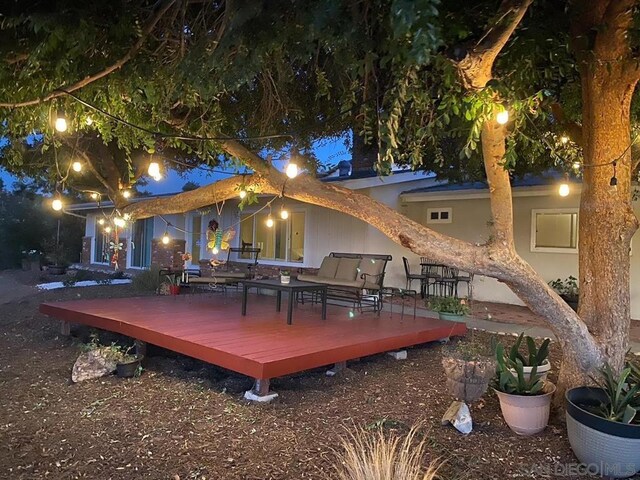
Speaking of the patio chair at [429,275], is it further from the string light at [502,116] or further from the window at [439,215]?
the string light at [502,116]

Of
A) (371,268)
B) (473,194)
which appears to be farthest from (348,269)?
(473,194)

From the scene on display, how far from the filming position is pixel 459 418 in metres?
3.55

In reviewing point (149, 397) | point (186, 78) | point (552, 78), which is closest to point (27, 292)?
point (149, 397)

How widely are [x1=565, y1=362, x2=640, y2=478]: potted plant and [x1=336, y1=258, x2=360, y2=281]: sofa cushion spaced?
499cm

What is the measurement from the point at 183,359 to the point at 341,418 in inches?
104

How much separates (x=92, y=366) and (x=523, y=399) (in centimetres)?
404

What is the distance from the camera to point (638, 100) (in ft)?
16.0

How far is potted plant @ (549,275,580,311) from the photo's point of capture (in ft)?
27.8

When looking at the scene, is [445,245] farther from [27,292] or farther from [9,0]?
[27,292]

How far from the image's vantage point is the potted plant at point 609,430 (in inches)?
113

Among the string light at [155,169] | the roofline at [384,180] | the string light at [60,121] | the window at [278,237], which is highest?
the roofline at [384,180]

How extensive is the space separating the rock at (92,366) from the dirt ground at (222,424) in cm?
11

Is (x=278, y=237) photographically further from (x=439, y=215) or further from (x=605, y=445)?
(x=605, y=445)

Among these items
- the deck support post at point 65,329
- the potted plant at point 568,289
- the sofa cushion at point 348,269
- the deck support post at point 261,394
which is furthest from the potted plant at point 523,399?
the deck support post at point 65,329
